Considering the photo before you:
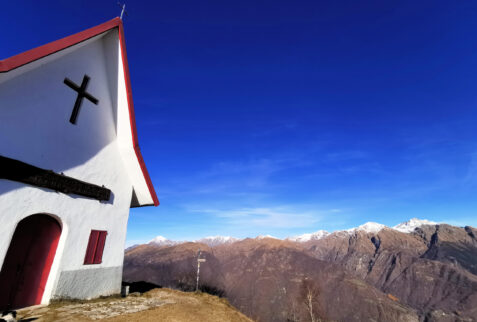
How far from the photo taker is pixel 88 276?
9.88 metres

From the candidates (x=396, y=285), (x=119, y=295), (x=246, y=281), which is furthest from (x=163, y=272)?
(x=396, y=285)

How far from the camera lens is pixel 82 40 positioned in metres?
9.27

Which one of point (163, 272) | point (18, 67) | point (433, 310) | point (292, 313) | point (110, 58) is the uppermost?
point (110, 58)

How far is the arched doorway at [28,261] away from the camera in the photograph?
26.0 ft

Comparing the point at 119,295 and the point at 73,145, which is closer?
the point at 73,145

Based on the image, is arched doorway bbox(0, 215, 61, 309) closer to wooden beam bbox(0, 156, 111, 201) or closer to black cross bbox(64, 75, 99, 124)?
wooden beam bbox(0, 156, 111, 201)

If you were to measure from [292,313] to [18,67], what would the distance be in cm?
12243

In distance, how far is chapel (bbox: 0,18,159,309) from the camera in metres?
7.57

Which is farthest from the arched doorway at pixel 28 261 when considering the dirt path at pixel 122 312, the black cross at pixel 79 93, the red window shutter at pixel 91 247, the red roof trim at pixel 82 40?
the red roof trim at pixel 82 40

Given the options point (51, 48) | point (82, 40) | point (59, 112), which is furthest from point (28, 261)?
point (82, 40)

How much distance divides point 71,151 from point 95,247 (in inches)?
167

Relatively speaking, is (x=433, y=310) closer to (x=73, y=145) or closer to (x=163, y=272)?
(x=163, y=272)

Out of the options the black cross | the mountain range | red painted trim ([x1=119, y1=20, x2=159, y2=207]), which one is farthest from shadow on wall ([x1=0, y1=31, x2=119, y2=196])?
the mountain range

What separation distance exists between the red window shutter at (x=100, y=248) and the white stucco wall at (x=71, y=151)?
25 centimetres
